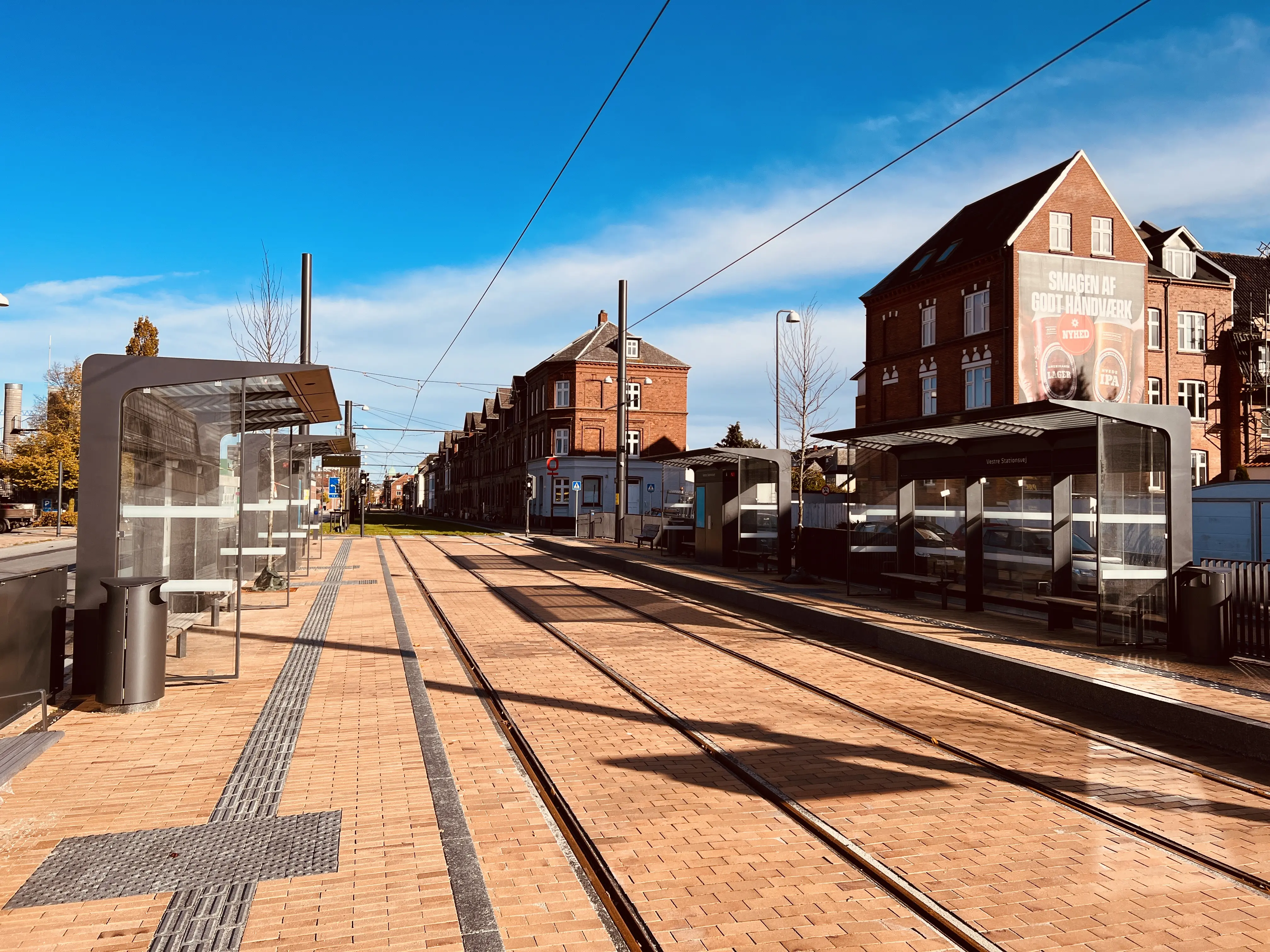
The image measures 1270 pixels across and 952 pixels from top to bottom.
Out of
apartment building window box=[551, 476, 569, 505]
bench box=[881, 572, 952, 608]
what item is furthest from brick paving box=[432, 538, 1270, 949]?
apartment building window box=[551, 476, 569, 505]

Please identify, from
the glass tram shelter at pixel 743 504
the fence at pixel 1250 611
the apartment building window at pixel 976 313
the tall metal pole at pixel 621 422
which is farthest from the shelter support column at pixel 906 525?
the apartment building window at pixel 976 313

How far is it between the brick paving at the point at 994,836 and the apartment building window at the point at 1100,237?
34015 millimetres

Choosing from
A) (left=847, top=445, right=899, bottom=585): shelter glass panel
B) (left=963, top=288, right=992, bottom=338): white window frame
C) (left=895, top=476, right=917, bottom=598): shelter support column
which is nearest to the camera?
(left=895, top=476, right=917, bottom=598): shelter support column

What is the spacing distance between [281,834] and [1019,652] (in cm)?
831

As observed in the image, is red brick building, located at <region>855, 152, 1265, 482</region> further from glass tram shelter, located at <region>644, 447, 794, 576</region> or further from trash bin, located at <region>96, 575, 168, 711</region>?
trash bin, located at <region>96, 575, 168, 711</region>

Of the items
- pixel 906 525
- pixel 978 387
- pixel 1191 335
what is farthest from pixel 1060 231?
pixel 906 525

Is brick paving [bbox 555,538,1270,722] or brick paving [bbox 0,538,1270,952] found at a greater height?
brick paving [bbox 555,538,1270,722]

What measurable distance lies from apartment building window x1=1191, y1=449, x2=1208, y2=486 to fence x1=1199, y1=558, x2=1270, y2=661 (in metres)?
33.6

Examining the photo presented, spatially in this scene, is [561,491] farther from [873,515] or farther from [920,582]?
[920,582]

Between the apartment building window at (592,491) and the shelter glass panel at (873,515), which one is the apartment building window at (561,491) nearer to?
the apartment building window at (592,491)

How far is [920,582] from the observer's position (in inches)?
605

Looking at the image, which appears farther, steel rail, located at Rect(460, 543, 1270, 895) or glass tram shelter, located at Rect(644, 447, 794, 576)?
glass tram shelter, located at Rect(644, 447, 794, 576)

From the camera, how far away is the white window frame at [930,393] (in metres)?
39.7

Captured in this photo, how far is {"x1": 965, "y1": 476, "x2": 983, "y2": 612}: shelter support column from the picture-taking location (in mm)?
14469
